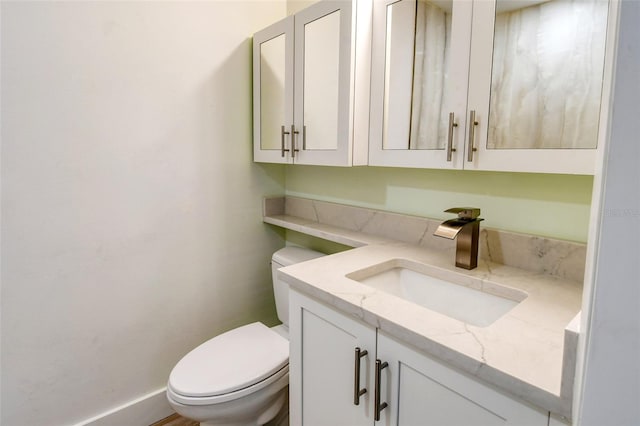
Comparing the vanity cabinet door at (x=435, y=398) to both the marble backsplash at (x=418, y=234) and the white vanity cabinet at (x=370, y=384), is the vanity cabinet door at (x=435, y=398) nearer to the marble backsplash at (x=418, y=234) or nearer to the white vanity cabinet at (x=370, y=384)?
the white vanity cabinet at (x=370, y=384)

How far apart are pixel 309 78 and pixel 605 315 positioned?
134cm

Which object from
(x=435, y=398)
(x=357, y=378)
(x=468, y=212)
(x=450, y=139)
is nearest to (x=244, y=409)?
(x=357, y=378)

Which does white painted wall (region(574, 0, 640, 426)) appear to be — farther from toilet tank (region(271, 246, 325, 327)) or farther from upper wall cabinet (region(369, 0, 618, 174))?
toilet tank (region(271, 246, 325, 327))

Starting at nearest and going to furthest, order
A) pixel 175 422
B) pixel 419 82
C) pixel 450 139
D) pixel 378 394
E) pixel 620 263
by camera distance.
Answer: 1. pixel 620 263
2. pixel 378 394
3. pixel 450 139
4. pixel 419 82
5. pixel 175 422

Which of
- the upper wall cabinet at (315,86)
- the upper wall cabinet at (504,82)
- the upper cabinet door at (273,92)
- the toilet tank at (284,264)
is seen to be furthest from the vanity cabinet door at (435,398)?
the upper cabinet door at (273,92)

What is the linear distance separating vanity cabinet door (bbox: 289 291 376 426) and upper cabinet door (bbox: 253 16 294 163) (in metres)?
0.77

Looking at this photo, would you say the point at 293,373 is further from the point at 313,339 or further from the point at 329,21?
the point at 329,21

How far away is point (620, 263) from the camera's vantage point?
1.17ft

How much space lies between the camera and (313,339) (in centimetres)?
110

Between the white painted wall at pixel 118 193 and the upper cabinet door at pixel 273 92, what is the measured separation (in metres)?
0.07

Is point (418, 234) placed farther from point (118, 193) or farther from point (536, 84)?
point (118, 193)

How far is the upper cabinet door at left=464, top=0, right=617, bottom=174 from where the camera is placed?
917mm

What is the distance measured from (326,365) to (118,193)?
3.47 ft

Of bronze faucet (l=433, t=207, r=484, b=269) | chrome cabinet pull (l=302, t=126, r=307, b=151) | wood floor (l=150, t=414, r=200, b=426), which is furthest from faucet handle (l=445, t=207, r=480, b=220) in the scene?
wood floor (l=150, t=414, r=200, b=426)
